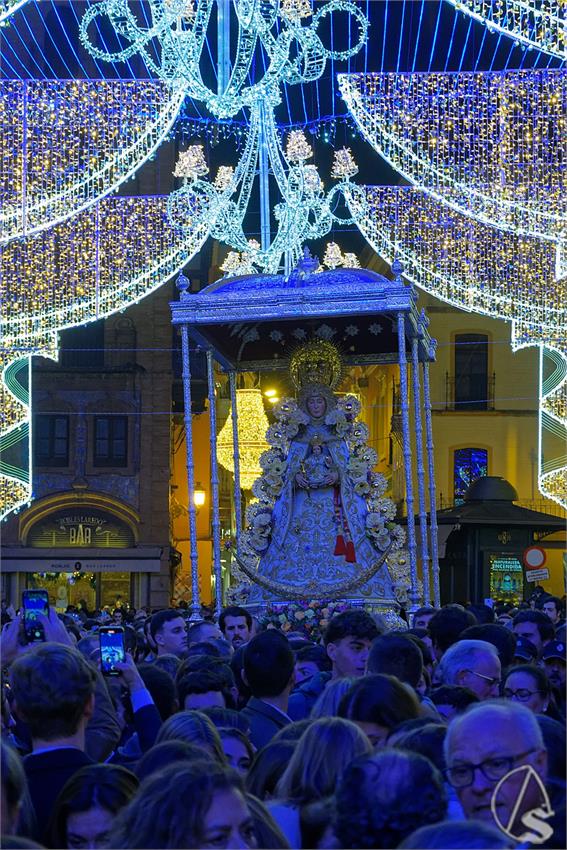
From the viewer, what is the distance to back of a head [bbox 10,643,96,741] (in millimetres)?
5555

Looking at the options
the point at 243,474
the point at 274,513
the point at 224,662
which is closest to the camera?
the point at 224,662

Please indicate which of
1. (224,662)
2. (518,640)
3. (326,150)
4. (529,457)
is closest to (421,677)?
(224,662)

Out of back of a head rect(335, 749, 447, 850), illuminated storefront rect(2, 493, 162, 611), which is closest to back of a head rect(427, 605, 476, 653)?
back of a head rect(335, 749, 447, 850)

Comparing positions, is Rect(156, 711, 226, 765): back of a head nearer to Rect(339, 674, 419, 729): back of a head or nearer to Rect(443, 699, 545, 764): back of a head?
Rect(339, 674, 419, 729): back of a head

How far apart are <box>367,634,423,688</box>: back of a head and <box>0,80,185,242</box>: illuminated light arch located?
14.8 m

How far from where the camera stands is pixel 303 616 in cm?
1925

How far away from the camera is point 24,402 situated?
2748 centimetres

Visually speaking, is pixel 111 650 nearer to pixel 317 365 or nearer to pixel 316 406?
pixel 316 406

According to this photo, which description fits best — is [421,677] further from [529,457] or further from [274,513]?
[529,457]

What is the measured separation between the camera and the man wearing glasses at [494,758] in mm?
4609

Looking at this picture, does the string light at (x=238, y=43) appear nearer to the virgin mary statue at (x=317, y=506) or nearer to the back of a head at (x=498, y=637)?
the virgin mary statue at (x=317, y=506)

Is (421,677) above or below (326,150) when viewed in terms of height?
below

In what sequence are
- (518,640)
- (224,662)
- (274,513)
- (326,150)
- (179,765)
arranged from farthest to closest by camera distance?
(326,150) → (274,513) → (518,640) → (224,662) → (179,765)

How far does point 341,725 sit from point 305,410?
53.7 ft
